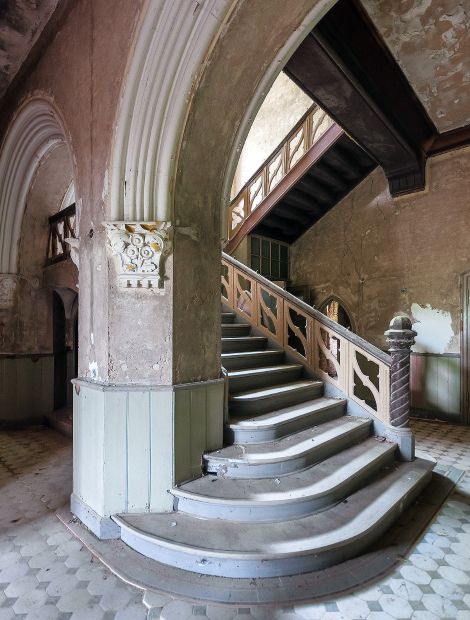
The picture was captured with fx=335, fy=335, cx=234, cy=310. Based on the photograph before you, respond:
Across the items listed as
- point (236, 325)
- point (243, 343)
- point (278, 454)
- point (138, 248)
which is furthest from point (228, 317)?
point (138, 248)

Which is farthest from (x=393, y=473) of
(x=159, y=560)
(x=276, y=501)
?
(x=159, y=560)

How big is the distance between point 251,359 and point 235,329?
752 mm

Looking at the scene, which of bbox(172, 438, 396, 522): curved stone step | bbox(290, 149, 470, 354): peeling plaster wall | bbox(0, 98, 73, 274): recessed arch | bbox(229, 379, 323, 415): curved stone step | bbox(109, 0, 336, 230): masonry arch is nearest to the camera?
bbox(109, 0, 336, 230): masonry arch

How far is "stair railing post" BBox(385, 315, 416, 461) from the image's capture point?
3365 mm

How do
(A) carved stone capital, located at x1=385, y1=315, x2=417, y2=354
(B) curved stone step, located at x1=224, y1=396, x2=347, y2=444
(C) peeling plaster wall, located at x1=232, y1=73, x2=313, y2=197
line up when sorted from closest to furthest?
(B) curved stone step, located at x1=224, y1=396, x2=347, y2=444
(A) carved stone capital, located at x1=385, y1=315, x2=417, y2=354
(C) peeling plaster wall, located at x1=232, y1=73, x2=313, y2=197

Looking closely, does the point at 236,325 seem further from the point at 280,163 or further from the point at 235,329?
the point at 280,163

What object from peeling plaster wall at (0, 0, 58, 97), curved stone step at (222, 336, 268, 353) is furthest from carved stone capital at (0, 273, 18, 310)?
curved stone step at (222, 336, 268, 353)

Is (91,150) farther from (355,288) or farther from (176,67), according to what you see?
(355,288)

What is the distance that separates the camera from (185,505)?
2355 millimetres

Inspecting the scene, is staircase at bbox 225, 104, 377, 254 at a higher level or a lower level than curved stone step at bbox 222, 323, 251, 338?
higher

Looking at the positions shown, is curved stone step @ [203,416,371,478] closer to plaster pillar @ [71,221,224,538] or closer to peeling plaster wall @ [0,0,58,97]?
plaster pillar @ [71,221,224,538]

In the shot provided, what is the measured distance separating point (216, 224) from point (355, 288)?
467cm

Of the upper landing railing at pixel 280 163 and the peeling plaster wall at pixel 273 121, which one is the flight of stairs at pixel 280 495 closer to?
the upper landing railing at pixel 280 163

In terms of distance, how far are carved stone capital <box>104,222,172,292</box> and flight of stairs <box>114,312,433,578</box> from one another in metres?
1.48
